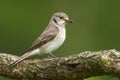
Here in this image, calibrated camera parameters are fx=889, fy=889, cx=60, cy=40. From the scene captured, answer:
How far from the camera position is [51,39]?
14453mm

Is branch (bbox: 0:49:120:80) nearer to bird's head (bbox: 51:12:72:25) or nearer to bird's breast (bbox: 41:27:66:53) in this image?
bird's breast (bbox: 41:27:66:53)

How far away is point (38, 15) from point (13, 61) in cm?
1426

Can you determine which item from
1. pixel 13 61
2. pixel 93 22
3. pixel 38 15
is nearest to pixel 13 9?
pixel 38 15

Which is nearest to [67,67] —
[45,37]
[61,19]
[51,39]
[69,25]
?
[45,37]

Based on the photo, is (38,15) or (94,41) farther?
(38,15)

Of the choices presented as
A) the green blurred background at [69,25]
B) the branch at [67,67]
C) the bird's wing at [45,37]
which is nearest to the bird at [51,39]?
the bird's wing at [45,37]

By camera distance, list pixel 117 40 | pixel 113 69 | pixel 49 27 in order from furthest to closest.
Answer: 1. pixel 117 40
2. pixel 49 27
3. pixel 113 69

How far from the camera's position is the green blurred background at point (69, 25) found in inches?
949

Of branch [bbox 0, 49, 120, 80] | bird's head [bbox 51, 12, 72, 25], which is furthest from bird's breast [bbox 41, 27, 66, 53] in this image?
branch [bbox 0, 49, 120, 80]

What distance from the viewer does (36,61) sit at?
12703mm

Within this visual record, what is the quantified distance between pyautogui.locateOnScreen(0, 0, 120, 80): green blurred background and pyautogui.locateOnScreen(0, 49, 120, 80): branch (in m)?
10.5

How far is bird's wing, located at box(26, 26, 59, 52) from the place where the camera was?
45.7 feet

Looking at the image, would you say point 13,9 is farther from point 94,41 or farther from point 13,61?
Result: point 13,61

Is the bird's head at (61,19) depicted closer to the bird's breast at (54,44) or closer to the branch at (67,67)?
the bird's breast at (54,44)
